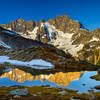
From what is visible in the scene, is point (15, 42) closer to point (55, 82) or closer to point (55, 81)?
point (55, 81)

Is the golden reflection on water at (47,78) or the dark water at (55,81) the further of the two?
the golden reflection on water at (47,78)

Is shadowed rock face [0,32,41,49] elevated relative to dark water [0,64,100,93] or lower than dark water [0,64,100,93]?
elevated

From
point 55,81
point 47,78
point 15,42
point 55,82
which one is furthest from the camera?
point 15,42

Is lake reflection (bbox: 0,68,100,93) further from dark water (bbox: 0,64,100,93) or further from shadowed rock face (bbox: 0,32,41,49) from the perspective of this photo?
shadowed rock face (bbox: 0,32,41,49)

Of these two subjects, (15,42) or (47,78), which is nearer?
(47,78)

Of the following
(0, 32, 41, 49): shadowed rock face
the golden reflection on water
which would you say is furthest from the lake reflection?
(0, 32, 41, 49): shadowed rock face

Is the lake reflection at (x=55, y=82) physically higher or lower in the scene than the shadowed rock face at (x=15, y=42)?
lower

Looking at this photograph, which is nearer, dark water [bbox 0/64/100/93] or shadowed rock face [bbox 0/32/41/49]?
dark water [bbox 0/64/100/93]

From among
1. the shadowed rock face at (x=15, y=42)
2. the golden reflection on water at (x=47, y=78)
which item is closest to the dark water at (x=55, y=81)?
the golden reflection on water at (x=47, y=78)

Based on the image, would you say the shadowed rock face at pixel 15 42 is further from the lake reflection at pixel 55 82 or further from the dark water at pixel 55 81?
the lake reflection at pixel 55 82

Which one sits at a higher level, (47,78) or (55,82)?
(47,78)

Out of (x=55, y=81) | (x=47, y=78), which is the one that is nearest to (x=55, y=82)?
(x=55, y=81)

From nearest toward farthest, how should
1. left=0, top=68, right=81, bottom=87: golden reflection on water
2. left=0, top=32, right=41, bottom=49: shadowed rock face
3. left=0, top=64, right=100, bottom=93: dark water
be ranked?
left=0, top=64, right=100, bottom=93: dark water
left=0, top=68, right=81, bottom=87: golden reflection on water
left=0, top=32, right=41, bottom=49: shadowed rock face

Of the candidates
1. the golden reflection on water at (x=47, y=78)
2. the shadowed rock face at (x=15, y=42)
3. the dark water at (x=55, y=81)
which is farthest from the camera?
the shadowed rock face at (x=15, y=42)
